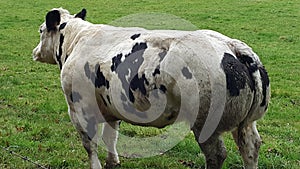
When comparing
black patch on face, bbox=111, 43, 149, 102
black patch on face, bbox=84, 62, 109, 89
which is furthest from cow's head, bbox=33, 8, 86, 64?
black patch on face, bbox=111, 43, 149, 102

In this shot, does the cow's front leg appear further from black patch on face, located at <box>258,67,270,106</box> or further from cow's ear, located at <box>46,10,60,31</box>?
black patch on face, located at <box>258,67,270,106</box>

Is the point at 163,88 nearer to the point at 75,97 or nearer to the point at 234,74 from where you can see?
the point at 234,74

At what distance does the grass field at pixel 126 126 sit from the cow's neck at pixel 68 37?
137 cm

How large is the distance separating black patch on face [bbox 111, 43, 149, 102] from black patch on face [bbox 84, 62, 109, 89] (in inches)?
9.9

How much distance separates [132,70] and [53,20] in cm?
262

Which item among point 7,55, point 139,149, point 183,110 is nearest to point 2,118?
point 139,149

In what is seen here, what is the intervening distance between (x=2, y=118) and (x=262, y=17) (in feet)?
63.4

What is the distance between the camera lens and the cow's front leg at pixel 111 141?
688 cm

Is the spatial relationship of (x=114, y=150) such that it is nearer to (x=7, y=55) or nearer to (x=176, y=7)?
(x=7, y=55)

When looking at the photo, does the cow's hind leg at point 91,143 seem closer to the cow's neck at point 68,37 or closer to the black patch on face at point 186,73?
the cow's neck at point 68,37

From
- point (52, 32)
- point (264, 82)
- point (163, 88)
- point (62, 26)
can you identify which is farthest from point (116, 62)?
point (52, 32)

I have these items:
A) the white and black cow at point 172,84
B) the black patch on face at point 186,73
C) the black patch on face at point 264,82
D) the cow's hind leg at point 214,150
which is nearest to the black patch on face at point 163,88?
the white and black cow at point 172,84

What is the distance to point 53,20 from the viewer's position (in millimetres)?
7523

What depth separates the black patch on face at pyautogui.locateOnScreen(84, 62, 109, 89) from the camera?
19.1 ft
